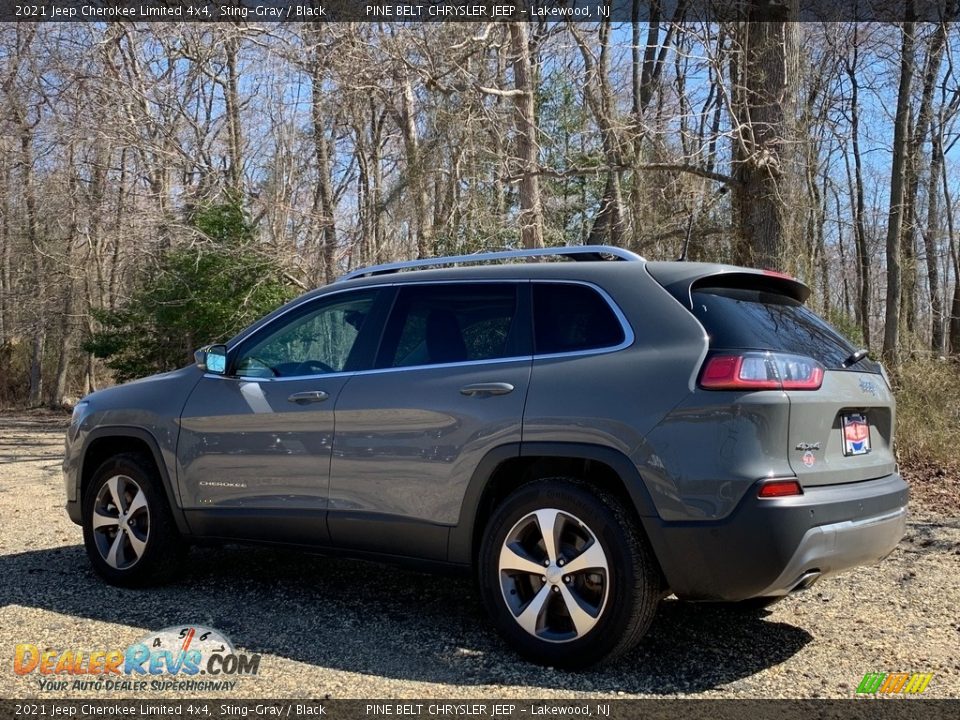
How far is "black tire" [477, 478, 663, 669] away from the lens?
3957mm

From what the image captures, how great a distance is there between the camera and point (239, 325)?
16766 mm

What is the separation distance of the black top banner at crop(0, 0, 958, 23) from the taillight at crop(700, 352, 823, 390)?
27.1 feet

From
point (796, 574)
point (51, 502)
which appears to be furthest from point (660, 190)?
point (796, 574)

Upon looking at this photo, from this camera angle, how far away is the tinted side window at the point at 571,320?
4312mm

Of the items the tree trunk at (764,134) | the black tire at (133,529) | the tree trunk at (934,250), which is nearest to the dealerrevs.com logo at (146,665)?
the black tire at (133,529)

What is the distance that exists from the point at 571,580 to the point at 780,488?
3.23ft

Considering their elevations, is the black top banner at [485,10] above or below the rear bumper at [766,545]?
above

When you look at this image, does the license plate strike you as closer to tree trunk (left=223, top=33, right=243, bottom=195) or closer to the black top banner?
the black top banner

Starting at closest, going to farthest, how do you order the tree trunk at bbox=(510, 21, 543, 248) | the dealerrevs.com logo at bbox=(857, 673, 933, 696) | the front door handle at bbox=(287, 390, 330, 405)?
1. the dealerrevs.com logo at bbox=(857, 673, 933, 696)
2. the front door handle at bbox=(287, 390, 330, 405)
3. the tree trunk at bbox=(510, 21, 543, 248)

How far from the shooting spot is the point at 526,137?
13.4m

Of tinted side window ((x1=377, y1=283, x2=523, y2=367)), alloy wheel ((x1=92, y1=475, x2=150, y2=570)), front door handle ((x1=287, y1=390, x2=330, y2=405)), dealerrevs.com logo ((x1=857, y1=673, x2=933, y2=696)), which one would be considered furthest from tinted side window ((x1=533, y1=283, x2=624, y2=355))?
alloy wheel ((x1=92, y1=475, x2=150, y2=570))

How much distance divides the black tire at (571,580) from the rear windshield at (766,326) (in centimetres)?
88

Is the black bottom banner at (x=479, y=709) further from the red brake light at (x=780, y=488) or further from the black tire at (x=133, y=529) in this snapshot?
the black tire at (x=133, y=529)

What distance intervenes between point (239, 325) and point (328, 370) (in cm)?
1214
